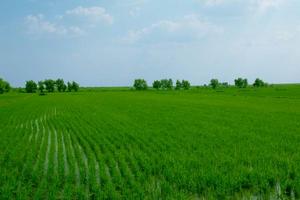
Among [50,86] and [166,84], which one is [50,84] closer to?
[50,86]

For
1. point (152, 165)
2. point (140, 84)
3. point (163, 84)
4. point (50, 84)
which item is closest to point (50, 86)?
point (50, 84)

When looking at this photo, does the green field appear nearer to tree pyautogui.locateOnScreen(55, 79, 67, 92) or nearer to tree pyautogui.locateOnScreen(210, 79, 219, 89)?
tree pyautogui.locateOnScreen(55, 79, 67, 92)

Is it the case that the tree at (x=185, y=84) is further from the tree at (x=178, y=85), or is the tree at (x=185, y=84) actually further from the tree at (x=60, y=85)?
the tree at (x=60, y=85)

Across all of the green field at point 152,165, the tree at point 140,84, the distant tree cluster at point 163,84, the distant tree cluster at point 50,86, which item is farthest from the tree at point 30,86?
the green field at point 152,165

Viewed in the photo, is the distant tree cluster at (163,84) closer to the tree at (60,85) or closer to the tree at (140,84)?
the tree at (140,84)

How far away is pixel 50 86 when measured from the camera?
136 metres

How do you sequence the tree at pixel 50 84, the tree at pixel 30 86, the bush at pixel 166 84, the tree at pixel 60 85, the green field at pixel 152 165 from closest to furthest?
the green field at pixel 152 165, the tree at pixel 30 86, the tree at pixel 50 84, the tree at pixel 60 85, the bush at pixel 166 84

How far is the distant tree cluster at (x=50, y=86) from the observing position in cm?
12825

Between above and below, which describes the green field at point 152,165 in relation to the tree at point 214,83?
below

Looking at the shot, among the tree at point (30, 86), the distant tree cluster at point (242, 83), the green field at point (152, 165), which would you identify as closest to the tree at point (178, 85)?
the distant tree cluster at point (242, 83)

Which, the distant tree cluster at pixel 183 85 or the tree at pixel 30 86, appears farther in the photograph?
the distant tree cluster at pixel 183 85

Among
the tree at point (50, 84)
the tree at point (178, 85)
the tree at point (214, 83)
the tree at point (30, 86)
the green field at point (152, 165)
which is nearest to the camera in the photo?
the green field at point (152, 165)

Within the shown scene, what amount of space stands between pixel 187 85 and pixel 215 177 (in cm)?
14703

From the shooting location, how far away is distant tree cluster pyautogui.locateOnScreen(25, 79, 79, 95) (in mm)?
128250
